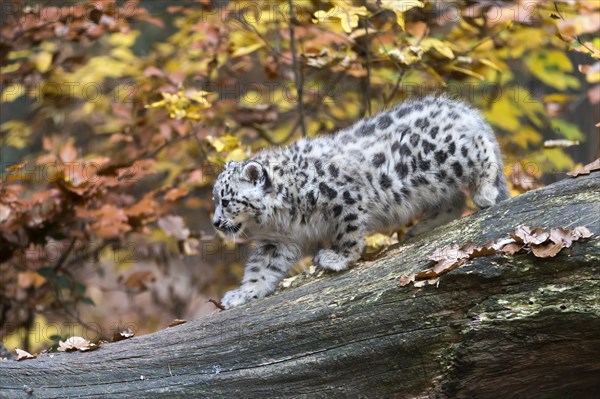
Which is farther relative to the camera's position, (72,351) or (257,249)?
(257,249)

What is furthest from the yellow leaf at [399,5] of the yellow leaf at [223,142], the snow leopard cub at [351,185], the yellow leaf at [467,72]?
the yellow leaf at [223,142]

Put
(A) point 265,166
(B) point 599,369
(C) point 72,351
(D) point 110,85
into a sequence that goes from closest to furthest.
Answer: (B) point 599,369
(C) point 72,351
(A) point 265,166
(D) point 110,85

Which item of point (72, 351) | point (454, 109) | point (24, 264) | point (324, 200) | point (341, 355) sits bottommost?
point (24, 264)

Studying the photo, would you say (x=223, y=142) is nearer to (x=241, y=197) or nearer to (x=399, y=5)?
(x=241, y=197)

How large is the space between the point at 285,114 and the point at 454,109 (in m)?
4.13

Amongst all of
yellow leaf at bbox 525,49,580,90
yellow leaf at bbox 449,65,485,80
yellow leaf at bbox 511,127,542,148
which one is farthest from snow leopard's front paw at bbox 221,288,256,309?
yellow leaf at bbox 525,49,580,90

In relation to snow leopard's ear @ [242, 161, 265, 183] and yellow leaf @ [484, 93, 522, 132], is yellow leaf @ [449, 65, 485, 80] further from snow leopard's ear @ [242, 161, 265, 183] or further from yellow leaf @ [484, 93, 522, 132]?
snow leopard's ear @ [242, 161, 265, 183]

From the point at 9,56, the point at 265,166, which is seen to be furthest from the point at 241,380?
the point at 9,56

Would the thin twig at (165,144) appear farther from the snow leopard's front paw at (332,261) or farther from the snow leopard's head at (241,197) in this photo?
the snow leopard's front paw at (332,261)

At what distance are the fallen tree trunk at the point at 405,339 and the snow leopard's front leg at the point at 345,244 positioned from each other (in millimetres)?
149

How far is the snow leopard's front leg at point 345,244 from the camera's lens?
560 centimetres

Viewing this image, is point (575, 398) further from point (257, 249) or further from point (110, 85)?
point (110, 85)

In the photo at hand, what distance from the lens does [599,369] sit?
4.83m

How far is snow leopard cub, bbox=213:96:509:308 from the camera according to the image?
5770 mm
